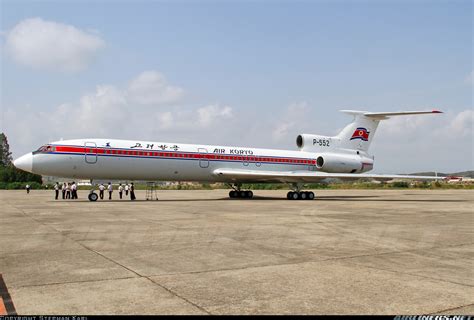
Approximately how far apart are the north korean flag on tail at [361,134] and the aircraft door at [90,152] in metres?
18.8

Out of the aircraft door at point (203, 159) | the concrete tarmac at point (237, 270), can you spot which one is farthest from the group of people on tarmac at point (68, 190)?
the concrete tarmac at point (237, 270)

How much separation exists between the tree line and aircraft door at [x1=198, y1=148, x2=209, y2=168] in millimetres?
33275

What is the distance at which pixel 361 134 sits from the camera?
32250 millimetres

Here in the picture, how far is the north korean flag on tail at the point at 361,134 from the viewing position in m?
32.1

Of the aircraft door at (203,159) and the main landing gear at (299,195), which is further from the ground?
the aircraft door at (203,159)

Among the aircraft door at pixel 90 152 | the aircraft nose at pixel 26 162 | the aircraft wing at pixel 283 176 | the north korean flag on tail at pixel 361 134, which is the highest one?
the north korean flag on tail at pixel 361 134

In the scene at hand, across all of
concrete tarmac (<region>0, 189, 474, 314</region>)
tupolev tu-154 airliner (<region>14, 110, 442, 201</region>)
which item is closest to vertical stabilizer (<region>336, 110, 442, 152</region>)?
tupolev tu-154 airliner (<region>14, 110, 442, 201</region>)

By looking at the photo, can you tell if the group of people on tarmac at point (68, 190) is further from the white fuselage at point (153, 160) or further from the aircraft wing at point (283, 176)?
the aircraft wing at point (283, 176)

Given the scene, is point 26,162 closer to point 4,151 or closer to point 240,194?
point 240,194

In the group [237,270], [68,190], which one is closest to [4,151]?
[68,190]

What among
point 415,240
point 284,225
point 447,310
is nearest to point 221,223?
point 284,225

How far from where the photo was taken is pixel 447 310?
4.27 metres

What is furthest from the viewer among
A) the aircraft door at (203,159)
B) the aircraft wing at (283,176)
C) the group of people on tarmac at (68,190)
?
the group of people on tarmac at (68,190)

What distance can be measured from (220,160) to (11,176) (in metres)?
68.6
